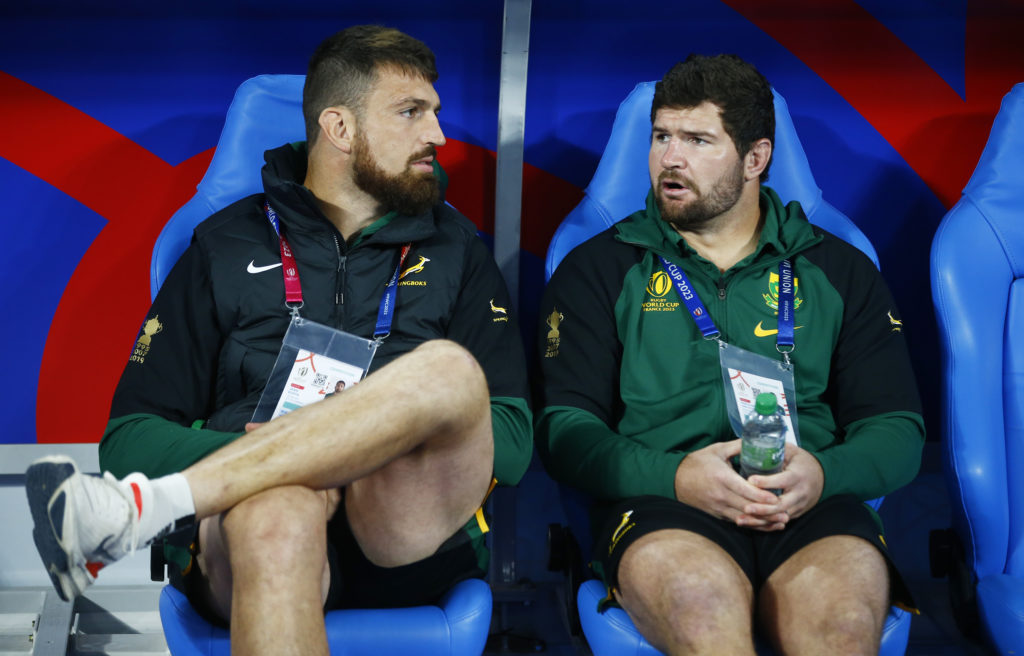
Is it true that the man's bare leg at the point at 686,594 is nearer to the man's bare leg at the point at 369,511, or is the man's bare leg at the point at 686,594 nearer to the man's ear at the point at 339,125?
the man's bare leg at the point at 369,511

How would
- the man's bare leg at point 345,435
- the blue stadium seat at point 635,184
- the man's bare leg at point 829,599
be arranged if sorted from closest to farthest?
the man's bare leg at point 345,435
the man's bare leg at point 829,599
the blue stadium seat at point 635,184

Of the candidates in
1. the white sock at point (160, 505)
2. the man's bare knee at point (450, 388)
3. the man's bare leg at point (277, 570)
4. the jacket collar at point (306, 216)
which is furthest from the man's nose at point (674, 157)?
the white sock at point (160, 505)

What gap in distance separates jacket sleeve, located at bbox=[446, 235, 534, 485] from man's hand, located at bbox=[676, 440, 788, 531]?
263 mm

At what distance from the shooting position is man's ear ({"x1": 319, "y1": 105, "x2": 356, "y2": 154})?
1985 mm

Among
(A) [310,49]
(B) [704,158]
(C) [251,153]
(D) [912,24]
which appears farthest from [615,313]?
(D) [912,24]

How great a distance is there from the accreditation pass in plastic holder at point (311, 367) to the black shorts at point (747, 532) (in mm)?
494

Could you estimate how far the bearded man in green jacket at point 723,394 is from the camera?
1.55 metres

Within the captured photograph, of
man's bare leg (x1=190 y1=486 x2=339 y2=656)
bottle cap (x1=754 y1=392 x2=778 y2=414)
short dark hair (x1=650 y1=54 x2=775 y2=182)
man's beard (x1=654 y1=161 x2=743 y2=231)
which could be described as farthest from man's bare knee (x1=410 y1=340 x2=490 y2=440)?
short dark hair (x1=650 y1=54 x2=775 y2=182)

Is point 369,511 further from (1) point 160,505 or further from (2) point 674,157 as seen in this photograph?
(2) point 674,157

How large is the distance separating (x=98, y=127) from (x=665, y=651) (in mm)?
1679

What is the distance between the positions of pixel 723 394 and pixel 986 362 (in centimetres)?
51

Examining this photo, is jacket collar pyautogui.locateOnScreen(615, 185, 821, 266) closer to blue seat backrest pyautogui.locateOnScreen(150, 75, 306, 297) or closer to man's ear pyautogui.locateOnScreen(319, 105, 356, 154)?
man's ear pyautogui.locateOnScreen(319, 105, 356, 154)

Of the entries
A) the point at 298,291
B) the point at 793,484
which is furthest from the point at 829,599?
the point at 298,291

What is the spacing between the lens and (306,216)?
189 centimetres
